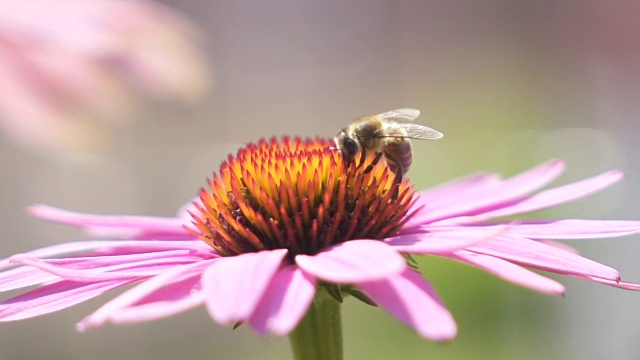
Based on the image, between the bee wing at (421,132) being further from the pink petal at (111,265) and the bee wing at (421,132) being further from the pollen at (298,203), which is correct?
the pink petal at (111,265)

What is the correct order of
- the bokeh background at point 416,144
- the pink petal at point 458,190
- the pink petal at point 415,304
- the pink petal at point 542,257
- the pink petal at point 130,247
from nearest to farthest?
the pink petal at point 415,304 → the pink petal at point 542,257 → the pink petal at point 130,247 → the pink petal at point 458,190 → the bokeh background at point 416,144

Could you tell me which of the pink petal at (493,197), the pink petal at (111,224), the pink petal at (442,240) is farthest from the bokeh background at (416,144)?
the pink petal at (442,240)

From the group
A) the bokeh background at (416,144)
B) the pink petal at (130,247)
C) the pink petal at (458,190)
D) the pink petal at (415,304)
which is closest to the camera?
the pink petal at (415,304)

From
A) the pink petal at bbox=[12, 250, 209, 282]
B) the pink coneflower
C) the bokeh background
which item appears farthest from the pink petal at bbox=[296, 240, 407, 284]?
the bokeh background

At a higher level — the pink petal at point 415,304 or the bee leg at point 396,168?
the bee leg at point 396,168

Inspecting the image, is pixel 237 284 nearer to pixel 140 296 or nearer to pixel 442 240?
pixel 140 296

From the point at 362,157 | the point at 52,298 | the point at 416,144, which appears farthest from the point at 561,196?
the point at 416,144

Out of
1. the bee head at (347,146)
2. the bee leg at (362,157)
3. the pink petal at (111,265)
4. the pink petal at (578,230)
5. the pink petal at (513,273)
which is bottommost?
the pink petal at (578,230)

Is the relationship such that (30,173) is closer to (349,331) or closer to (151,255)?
(349,331)

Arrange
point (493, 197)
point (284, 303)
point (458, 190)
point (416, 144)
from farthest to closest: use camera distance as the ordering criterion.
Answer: point (416, 144) < point (458, 190) < point (493, 197) < point (284, 303)
